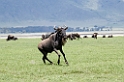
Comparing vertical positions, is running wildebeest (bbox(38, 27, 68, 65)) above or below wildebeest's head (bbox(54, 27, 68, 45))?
below

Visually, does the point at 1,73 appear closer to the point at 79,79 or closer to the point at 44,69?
the point at 44,69

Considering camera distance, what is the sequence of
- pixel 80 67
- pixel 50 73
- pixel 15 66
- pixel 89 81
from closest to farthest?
1. pixel 89 81
2. pixel 50 73
3. pixel 80 67
4. pixel 15 66

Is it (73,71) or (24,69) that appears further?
(24,69)

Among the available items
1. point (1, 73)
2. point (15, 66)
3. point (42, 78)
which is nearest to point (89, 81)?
point (42, 78)

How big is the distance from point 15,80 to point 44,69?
334 cm

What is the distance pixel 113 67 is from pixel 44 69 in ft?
10.8

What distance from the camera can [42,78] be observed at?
611 inches

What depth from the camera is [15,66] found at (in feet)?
64.7

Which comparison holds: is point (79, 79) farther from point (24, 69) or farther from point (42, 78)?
point (24, 69)

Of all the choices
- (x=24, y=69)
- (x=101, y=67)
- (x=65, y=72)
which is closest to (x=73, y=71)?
(x=65, y=72)

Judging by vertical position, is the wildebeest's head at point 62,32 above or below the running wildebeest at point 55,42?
above

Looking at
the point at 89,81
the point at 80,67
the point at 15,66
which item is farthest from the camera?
the point at 15,66

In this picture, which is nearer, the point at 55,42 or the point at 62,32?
the point at 62,32

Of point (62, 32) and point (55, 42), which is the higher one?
point (62, 32)
